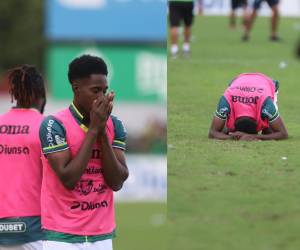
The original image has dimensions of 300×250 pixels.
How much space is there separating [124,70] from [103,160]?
15.8 metres

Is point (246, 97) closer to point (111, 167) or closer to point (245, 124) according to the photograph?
point (245, 124)

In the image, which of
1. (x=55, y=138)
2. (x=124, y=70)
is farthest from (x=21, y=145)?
(x=124, y=70)

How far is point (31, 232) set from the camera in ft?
15.4

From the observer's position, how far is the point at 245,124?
4.59 metres

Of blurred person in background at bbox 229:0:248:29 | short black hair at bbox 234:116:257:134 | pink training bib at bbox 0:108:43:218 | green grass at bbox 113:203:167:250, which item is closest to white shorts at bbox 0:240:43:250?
A: pink training bib at bbox 0:108:43:218

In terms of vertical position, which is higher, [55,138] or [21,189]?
[55,138]

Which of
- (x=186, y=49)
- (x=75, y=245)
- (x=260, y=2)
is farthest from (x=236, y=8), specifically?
(x=75, y=245)

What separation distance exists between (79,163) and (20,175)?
2.72 feet

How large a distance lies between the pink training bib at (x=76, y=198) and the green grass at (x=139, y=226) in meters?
5.95

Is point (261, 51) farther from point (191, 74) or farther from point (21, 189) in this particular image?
point (21, 189)

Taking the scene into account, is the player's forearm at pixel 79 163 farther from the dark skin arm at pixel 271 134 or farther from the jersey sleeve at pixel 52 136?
the dark skin arm at pixel 271 134

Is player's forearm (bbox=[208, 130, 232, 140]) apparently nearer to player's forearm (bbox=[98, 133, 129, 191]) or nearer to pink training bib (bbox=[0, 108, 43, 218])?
player's forearm (bbox=[98, 133, 129, 191])

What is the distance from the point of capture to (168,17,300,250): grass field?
13.6 feet

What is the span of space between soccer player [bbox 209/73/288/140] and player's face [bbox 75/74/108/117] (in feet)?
2.43
